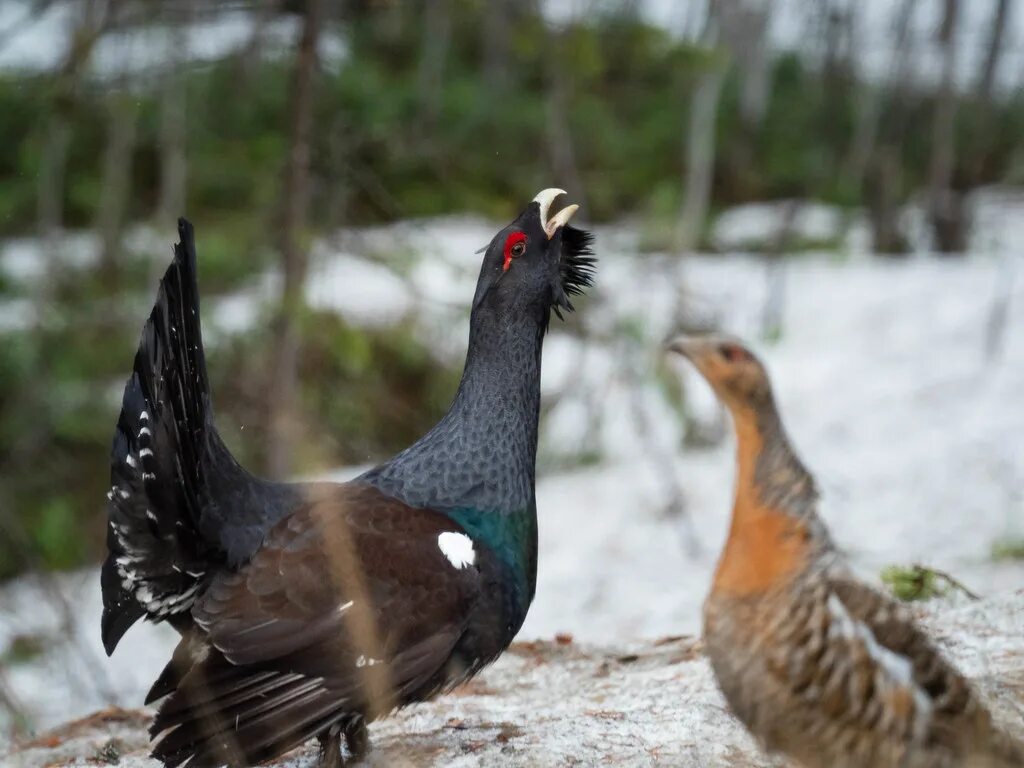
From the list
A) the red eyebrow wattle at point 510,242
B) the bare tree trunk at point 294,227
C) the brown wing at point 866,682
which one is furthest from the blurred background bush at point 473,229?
the brown wing at point 866,682

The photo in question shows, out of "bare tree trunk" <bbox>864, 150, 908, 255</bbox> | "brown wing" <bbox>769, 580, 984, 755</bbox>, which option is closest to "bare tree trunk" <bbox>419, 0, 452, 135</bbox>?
"bare tree trunk" <bbox>864, 150, 908, 255</bbox>

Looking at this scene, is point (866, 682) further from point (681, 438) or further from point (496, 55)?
point (496, 55)

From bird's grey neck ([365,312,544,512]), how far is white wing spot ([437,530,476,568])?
0.17m

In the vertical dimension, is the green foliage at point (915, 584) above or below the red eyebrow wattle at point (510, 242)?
below

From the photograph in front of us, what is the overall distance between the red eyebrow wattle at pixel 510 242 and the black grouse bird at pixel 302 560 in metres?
0.23

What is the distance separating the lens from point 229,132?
67.3 ft

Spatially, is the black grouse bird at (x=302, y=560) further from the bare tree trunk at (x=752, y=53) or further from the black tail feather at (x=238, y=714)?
the bare tree trunk at (x=752, y=53)

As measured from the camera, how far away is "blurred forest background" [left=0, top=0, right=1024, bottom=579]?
301 inches

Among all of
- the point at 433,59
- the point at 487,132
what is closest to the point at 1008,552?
the point at 487,132

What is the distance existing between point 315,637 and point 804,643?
54.4 inches

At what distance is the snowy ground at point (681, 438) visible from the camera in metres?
7.49

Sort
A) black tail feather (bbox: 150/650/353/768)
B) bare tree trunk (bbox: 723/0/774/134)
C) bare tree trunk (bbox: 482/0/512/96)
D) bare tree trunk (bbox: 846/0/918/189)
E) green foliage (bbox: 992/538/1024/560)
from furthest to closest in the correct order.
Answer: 1. bare tree trunk (bbox: 482/0/512/96)
2. bare tree trunk (bbox: 723/0/774/134)
3. bare tree trunk (bbox: 846/0/918/189)
4. green foliage (bbox: 992/538/1024/560)
5. black tail feather (bbox: 150/650/353/768)

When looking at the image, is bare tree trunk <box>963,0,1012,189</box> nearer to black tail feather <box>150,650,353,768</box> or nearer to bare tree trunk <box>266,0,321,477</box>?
bare tree trunk <box>266,0,321,477</box>

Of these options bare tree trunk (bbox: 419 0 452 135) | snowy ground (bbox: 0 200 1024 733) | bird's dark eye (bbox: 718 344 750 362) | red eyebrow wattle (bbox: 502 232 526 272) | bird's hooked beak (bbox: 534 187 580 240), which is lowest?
snowy ground (bbox: 0 200 1024 733)
